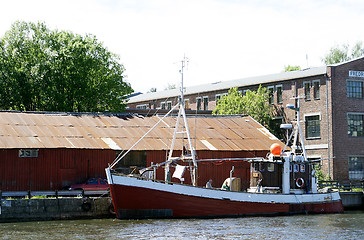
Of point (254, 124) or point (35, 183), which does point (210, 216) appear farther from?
point (254, 124)

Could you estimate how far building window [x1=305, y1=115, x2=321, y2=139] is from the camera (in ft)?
209

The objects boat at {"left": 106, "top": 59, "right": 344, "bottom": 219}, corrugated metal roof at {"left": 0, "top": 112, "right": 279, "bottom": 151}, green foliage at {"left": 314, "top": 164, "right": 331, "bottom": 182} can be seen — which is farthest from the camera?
green foliage at {"left": 314, "top": 164, "right": 331, "bottom": 182}

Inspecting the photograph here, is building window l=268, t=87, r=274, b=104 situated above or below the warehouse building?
above

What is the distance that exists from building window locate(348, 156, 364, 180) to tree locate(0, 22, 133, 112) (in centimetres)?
2428

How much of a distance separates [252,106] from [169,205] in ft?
105

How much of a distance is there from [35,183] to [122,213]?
8212 mm

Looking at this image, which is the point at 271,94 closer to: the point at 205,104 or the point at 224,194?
the point at 205,104

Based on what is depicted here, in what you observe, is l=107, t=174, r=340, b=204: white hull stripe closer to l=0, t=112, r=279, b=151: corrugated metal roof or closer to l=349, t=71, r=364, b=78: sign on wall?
l=0, t=112, r=279, b=151: corrugated metal roof

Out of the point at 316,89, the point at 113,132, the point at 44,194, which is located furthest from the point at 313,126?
the point at 44,194

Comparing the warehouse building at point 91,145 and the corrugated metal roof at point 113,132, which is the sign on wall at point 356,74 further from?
the warehouse building at point 91,145

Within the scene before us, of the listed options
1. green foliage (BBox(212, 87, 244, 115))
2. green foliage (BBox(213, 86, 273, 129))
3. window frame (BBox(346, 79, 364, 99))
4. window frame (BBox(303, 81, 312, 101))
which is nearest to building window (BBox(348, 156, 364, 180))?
window frame (BBox(346, 79, 364, 99))

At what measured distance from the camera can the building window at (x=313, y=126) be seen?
209 feet

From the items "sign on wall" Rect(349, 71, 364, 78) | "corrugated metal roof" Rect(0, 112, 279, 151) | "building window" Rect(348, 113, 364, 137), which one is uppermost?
"sign on wall" Rect(349, 71, 364, 78)

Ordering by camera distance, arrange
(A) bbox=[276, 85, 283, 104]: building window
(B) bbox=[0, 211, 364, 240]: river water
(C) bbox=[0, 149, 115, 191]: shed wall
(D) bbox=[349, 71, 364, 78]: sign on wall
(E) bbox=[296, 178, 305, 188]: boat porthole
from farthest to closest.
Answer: (A) bbox=[276, 85, 283, 104]: building window
(D) bbox=[349, 71, 364, 78]: sign on wall
(E) bbox=[296, 178, 305, 188]: boat porthole
(C) bbox=[0, 149, 115, 191]: shed wall
(B) bbox=[0, 211, 364, 240]: river water
